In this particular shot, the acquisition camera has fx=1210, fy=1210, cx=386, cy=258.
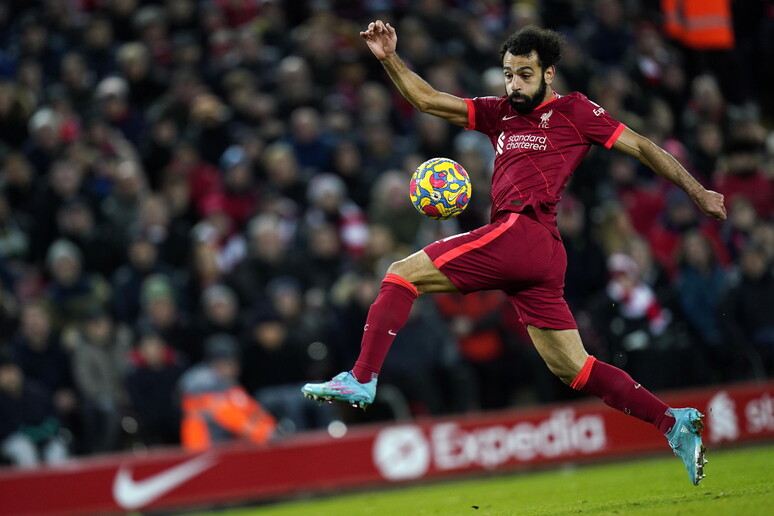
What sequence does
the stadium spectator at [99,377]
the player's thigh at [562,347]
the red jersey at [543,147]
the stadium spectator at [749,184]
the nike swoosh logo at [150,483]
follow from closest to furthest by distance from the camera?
1. the red jersey at [543,147]
2. the player's thigh at [562,347]
3. the nike swoosh logo at [150,483]
4. the stadium spectator at [99,377]
5. the stadium spectator at [749,184]

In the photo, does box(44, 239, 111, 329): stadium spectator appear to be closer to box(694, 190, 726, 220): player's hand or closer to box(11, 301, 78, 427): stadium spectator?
box(11, 301, 78, 427): stadium spectator

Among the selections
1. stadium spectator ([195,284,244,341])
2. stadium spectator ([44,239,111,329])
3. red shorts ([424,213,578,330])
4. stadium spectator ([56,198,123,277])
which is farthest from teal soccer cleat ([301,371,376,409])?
stadium spectator ([56,198,123,277])

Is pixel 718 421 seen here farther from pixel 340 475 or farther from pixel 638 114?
pixel 638 114

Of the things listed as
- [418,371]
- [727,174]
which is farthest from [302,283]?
[727,174]

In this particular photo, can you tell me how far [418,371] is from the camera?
41.0 feet

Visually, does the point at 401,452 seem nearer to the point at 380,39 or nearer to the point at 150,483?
the point at 150,483

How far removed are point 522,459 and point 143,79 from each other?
6463 mm

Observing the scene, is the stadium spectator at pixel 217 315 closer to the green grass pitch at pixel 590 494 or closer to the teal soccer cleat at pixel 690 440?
the green grass pitch at pixel 590 494

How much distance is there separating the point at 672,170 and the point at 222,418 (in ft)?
20.1

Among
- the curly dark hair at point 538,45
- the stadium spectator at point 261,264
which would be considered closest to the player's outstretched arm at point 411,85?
the curly dark hair at point 538,45

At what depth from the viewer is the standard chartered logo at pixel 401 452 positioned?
38.8 feet

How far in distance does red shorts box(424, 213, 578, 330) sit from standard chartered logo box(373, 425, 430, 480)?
483 centimetres

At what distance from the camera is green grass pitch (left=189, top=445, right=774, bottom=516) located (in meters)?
7.28

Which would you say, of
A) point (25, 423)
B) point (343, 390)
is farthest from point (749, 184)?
point (343, 390)
